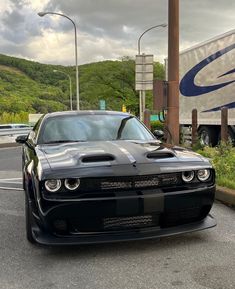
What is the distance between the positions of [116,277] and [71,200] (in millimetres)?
780

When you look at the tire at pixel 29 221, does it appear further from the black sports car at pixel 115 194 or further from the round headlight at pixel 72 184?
the round headlight at pixel 72 184

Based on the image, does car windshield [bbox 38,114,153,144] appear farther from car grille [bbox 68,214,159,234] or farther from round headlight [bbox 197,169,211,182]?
car grille [bbox 68,214,159,234]

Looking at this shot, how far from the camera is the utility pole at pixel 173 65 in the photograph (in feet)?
38.0

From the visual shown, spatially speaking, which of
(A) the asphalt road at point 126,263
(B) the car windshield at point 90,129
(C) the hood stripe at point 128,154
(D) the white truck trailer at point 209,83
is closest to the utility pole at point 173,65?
(D) the white truck trailer at point 209,83

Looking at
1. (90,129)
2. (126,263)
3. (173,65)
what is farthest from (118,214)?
(173,65)

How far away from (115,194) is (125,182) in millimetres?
147

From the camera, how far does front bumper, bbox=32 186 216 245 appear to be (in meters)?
4.21

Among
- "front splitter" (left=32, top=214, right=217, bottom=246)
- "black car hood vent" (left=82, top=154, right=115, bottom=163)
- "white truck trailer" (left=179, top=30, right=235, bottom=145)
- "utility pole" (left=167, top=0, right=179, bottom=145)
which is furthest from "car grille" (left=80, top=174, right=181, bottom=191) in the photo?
"white truck trailer" (left=179, top=30, right=235, bottom=145)

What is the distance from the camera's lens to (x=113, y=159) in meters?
4.48

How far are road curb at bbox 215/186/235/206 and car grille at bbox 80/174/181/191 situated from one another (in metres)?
2.37

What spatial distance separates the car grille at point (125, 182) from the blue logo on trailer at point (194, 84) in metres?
10.5

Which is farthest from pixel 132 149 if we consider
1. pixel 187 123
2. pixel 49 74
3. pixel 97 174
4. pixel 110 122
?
pixel 49 74

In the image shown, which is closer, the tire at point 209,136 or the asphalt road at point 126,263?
the asphalt road at point 126,263

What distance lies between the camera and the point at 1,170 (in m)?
11.2
